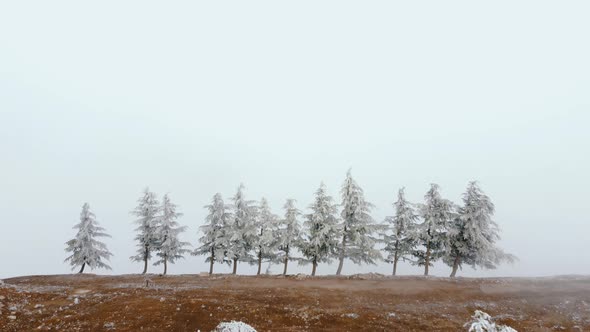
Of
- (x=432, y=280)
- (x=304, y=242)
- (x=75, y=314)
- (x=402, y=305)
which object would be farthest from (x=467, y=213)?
(x=75, y=314)

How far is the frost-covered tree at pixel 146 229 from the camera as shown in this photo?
4241cm

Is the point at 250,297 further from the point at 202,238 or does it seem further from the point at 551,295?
the point at 551,295

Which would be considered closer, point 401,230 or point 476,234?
point 476,234

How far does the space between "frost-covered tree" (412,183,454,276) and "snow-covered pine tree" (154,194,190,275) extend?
31.3m

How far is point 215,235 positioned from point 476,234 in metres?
31.8

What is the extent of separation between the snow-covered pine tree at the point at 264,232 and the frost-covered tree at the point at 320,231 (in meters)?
4.06

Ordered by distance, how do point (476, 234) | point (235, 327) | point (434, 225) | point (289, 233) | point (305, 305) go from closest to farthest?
point (235, 327) → point (305, 305) → point (476, 234) → point (434, 225) → point (289, 233)

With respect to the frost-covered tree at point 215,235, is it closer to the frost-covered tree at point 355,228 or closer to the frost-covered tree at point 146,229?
the frost-covered tree at point 146,229

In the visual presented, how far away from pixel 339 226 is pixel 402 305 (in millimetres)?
14517

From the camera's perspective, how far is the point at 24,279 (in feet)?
121

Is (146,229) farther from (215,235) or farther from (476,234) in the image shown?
(476,234)

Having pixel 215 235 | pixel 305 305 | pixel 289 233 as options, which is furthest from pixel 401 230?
pixel 215 235

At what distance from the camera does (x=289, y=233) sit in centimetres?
3906

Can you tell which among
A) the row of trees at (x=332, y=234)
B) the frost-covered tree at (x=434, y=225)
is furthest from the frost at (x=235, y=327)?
the frost-covered tree at (x=434, y=225)
